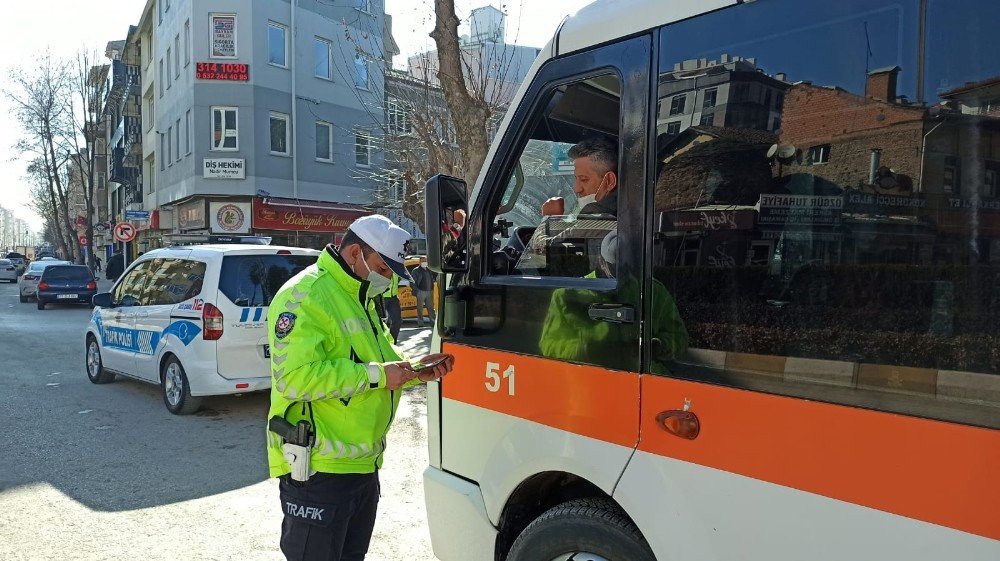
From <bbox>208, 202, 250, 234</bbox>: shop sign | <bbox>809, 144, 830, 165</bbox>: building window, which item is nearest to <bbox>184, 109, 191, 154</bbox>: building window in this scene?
<bbox>208, 202, 250, 234</bbox>: shop sign

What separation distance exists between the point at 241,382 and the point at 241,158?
18843mm

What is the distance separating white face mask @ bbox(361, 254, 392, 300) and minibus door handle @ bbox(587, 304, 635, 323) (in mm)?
850

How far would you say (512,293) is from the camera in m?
2.46

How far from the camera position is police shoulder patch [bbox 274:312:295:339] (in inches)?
92.0

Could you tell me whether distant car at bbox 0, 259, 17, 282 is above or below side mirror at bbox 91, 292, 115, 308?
below

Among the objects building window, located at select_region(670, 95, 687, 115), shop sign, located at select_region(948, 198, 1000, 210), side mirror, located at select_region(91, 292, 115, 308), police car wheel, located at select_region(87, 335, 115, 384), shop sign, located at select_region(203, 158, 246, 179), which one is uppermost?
shop sign, located at select_region(203, 158, 246, 179)

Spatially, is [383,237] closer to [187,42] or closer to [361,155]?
[361,155]

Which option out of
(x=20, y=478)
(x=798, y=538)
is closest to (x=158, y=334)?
(x=20, y=478)

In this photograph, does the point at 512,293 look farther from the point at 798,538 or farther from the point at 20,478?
the point at 20,478

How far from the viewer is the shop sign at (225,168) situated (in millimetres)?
23484

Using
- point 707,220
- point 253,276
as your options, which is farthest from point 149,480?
point 707,220

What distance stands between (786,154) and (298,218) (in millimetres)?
24046

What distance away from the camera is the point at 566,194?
2.42 meters

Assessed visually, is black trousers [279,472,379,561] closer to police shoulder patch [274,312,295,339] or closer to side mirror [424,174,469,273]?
police shoulder patch [274,312,295,339]
